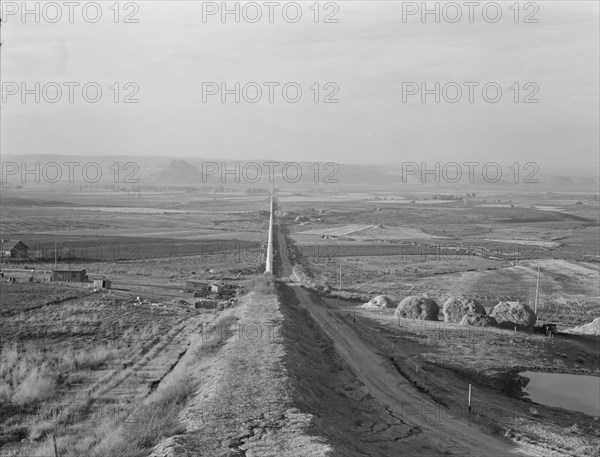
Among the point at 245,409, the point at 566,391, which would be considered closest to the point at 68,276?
the point at 566,391

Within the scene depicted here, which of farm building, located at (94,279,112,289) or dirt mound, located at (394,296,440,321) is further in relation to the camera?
farm building, located at (94,279,112,289)

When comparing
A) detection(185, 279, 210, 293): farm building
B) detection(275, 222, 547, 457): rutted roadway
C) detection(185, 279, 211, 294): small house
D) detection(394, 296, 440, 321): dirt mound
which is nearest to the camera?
detection(275, 222, 547, 457): rutted roadway

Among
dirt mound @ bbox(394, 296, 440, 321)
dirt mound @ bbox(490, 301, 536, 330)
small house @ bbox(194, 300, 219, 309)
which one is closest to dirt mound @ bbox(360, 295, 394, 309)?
dirt mound @ bbox(394, 296, 440, 321)

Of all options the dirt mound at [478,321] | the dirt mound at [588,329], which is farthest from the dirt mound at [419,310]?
the dirt mound at [588,329]

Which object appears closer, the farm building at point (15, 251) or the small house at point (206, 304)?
the small house at point (206, 304)

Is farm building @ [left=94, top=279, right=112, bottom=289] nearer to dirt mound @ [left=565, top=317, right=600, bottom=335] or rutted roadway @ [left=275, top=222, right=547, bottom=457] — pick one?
rutted roadway @ [left=275, top=222, right=547, bottom=457]

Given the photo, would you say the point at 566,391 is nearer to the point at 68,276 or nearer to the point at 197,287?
the point at 197,287

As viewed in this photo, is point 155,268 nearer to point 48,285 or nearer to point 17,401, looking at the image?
point 48,285

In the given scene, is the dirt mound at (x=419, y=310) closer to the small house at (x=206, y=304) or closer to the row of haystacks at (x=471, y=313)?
the row of haystacks at (x=471, y=313)
